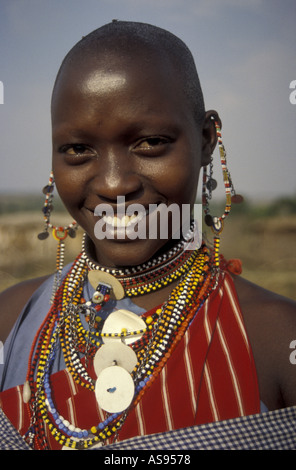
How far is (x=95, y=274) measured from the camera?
5.85 feet

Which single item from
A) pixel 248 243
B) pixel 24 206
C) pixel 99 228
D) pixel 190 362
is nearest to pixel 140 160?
pixel 99 228

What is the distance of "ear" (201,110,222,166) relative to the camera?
5.83 ft

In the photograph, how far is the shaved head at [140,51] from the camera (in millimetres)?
1491

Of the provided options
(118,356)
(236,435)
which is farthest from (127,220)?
(236,435)

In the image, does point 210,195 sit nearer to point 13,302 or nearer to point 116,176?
point 116,176

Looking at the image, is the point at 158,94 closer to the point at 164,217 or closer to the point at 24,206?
the point at 164,217

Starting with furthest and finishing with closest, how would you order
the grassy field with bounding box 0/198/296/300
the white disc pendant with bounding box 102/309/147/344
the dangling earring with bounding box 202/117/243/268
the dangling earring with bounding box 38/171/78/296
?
the grassy field with bounding box 0/198/296/300 < the dangling earring with bounding box 38/171/78/296 < the dangling earring with bounding box 202/117/243/268 < the white disc pendant with bounding box 102/309/147/344

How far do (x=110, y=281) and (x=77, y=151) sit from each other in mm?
542

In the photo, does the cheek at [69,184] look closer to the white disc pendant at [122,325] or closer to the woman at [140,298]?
the woman at [140,298]

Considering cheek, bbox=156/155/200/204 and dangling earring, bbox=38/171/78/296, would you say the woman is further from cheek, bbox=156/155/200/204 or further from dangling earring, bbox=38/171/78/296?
dangling earring, bbox=38/171/78/296

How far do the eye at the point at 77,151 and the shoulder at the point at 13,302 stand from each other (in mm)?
841

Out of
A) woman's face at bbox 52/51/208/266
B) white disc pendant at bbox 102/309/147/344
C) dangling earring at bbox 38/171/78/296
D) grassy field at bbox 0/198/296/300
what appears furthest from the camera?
grassy field at bbox 0/198/296/300

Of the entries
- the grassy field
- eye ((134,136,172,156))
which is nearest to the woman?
eye ((134,136,172,156))
